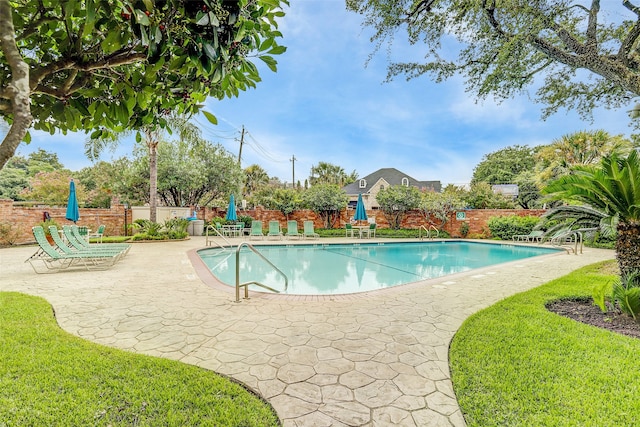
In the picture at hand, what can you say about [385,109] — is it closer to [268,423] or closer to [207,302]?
[207,302]

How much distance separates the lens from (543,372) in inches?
109

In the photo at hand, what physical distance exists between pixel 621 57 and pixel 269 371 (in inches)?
267

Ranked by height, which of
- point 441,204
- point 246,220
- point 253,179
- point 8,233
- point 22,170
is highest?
point 22,170

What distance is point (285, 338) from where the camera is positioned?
3.63 meters

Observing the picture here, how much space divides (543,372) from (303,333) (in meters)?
2.52

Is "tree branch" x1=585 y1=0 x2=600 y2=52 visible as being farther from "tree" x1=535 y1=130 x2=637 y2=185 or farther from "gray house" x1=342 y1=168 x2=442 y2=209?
"gray house" x1=342 y1=168 x2=442 y2=209

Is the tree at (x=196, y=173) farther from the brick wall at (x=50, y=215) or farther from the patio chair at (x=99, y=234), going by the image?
the patio chair at (x=99, y=234)

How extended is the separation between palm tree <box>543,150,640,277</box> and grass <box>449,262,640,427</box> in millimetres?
1599

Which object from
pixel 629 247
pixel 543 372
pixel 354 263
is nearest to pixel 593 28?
pixel 629 247

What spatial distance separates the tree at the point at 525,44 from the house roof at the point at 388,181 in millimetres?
31984

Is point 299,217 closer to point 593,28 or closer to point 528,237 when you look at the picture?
point 528,237

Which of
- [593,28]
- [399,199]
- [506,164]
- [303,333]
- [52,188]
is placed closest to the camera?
[303,333]

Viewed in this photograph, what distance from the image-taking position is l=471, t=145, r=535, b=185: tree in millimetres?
42000

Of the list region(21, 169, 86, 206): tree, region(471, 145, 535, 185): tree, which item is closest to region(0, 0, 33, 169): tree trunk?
region(21, 169, 86, 206): tree
